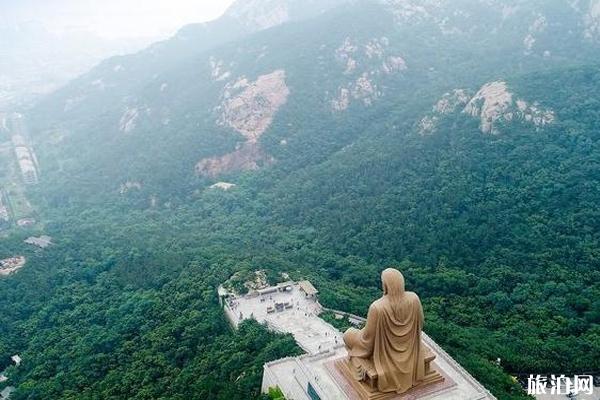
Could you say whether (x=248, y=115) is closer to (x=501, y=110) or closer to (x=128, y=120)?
(x=128, y=120)

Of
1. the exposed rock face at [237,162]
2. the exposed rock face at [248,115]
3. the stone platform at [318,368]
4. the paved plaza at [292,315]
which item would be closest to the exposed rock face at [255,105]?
the exposed rock face at [248,115]

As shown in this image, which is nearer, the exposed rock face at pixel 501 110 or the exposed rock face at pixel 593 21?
the exposed rock face at pixel 501 110

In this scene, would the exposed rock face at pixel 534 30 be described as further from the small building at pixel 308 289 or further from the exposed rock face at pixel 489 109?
the small building at pixel 308 289

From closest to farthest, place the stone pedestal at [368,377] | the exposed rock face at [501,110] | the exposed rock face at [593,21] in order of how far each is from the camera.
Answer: the stone pedestal at [368,377] → the exposed rock face at [501,110] → the exposed rock face at [593,21]

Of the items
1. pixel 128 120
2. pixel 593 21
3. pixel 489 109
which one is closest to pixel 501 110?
pixel 489 109

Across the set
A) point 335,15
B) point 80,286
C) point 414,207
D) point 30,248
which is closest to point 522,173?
point 414,207

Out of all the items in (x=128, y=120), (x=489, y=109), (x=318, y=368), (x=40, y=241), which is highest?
(x=128, y=120)

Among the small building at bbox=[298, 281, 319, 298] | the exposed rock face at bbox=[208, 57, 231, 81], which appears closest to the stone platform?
the small building at bbox=[298, 281, 319, 298]
